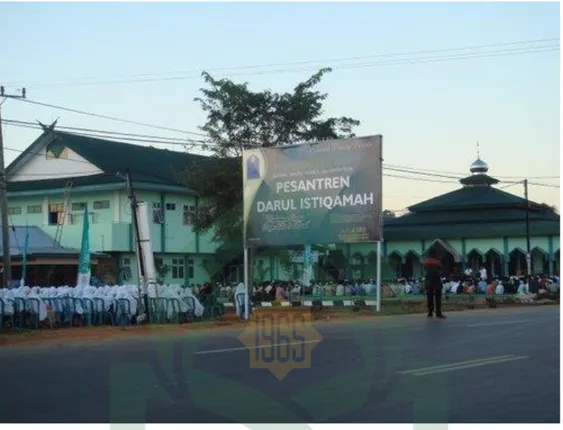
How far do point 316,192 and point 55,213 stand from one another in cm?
2427

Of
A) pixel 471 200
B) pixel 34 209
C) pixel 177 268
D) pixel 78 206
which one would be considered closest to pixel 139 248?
pixel 78 206

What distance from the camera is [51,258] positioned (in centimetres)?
4144

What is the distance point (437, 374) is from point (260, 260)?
Result: 133 ft

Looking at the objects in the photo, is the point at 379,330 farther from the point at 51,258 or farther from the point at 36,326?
the point at 51,258

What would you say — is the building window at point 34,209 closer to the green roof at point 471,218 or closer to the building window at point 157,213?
the building window at point 157,213

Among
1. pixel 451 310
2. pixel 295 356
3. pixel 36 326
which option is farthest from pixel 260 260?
pixel 295 356

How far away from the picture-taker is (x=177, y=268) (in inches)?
1917

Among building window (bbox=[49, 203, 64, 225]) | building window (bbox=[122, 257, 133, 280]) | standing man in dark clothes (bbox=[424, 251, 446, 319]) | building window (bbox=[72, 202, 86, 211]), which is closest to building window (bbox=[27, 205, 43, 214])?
building window (bbox=[49, 203, 64, 225])

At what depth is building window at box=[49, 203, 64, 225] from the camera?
46.9 metres

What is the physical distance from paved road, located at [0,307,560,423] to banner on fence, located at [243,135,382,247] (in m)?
9.99

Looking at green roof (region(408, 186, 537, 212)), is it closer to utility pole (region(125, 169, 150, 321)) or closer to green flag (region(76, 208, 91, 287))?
green flag (region(76, 208, 91, 287))

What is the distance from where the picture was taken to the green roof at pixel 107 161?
1762 inches

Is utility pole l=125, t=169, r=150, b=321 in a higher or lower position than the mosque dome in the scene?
lower

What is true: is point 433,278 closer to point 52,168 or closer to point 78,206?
point 78,206
